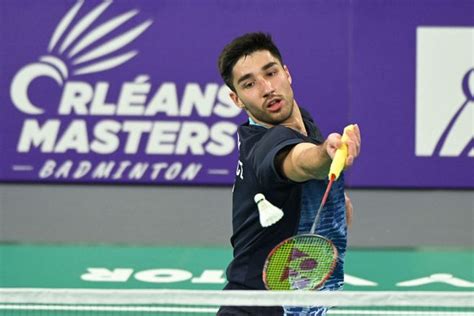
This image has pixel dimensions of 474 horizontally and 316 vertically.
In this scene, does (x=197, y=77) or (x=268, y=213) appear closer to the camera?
(x=268, y=213)

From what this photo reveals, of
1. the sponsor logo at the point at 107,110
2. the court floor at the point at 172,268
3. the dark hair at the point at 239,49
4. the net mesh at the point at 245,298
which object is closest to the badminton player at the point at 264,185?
the dark hair at the point at 239,49

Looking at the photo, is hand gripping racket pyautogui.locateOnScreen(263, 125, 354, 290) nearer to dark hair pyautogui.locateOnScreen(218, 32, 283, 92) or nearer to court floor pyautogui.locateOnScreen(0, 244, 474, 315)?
dark hair pyautogui.locateOnScreen(218, 32, 283, 92)

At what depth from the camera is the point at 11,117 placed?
866cm

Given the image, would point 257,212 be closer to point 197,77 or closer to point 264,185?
point 264,185

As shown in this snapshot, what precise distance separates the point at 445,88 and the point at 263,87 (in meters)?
5.14

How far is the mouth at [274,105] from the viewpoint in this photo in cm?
373

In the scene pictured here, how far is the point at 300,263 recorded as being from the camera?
3641 millimetres

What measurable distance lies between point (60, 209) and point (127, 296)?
17.6 ft

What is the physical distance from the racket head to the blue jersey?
0.09 metres

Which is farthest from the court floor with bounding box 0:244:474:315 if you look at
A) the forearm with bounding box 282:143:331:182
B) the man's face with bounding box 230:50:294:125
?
the forearm with bounding box 282:143:331:182

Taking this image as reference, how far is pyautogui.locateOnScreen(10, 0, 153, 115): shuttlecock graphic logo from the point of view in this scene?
864 cm

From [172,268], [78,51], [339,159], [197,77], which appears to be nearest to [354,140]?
[339,159]

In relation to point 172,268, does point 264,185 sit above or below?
above

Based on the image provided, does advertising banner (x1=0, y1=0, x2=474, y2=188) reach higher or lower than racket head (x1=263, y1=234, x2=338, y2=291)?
higher
